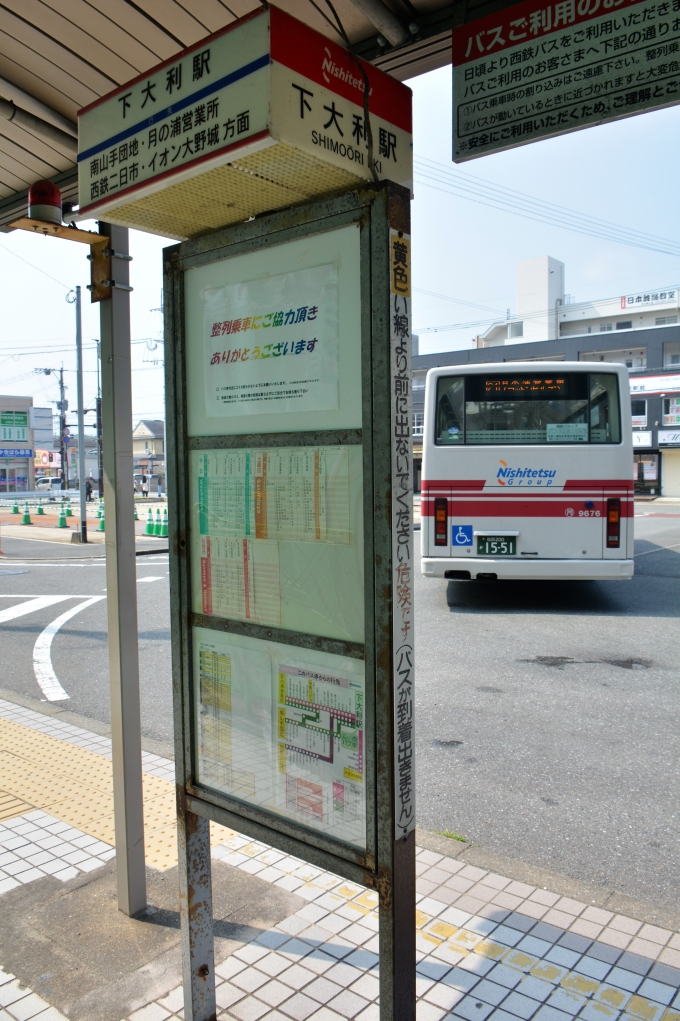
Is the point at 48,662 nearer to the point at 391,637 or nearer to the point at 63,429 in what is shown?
the point at 391,637

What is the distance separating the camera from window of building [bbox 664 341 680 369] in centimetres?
3828

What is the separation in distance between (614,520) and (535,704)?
3.83 metres

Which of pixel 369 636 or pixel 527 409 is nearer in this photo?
pixel 369 636

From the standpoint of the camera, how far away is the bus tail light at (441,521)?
9.43 metres

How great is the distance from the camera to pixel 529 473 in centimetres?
922

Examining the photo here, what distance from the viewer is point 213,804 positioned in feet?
7.91

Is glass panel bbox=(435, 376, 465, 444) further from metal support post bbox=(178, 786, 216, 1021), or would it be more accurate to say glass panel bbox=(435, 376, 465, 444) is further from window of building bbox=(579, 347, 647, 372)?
window of building bbox=(579, 347, 647, 372)

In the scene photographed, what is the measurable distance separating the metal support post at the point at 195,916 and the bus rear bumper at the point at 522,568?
690 centimetres

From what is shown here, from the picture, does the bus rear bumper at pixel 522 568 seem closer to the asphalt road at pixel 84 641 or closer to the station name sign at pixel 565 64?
the asphalt road at pixel 84 641

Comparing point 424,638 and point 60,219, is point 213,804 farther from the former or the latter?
point 424,638

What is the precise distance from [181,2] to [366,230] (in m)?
1.48

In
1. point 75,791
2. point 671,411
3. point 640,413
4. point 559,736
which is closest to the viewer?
point 75,791

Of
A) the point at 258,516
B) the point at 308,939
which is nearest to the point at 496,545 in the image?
the point at 308,939

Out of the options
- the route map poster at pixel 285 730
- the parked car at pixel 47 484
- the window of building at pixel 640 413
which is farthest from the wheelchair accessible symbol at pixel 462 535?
the parked car at pixel 47 484
